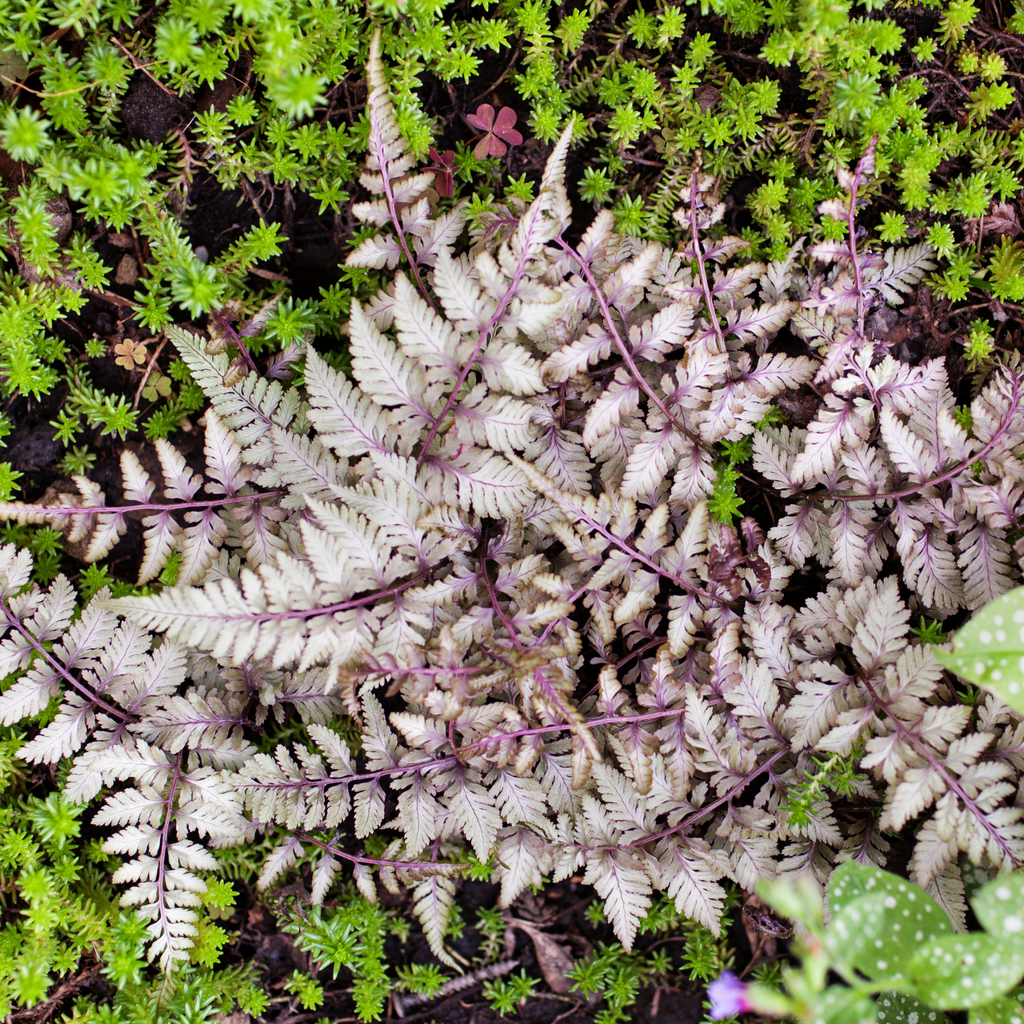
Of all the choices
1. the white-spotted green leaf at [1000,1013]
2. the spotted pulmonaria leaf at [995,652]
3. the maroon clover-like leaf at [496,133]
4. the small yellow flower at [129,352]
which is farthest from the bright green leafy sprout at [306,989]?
the maroon clover-like leaf at [496,133]

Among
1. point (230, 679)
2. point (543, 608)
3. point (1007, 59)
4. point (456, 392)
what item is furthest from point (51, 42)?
point (1007, 59)

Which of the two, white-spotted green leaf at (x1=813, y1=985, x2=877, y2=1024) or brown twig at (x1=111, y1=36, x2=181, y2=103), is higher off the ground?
brown twig at (x1=111, y1=36, x2=181, y2=103)

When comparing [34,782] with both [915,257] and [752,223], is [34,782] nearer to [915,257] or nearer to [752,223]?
[752,223]

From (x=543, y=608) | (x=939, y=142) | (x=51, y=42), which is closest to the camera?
(x=543, y=608)

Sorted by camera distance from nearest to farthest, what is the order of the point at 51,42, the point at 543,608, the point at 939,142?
the point at 543,608, the point at 51,42, the point at 939,142

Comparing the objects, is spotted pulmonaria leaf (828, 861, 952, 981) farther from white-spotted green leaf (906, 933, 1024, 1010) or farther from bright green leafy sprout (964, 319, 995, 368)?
bright green leafy sprout (964, 319, 995, 368)

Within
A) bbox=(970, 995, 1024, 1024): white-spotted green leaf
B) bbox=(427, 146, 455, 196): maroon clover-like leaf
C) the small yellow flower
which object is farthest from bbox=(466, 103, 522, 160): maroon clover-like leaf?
bbox=(970, 995, 1024, 1024): white-spotted green leaf

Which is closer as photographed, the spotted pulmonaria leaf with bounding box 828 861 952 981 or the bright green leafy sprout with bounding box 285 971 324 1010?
the spotted pulmonaria leaf with bounding box 828 861 952 981
